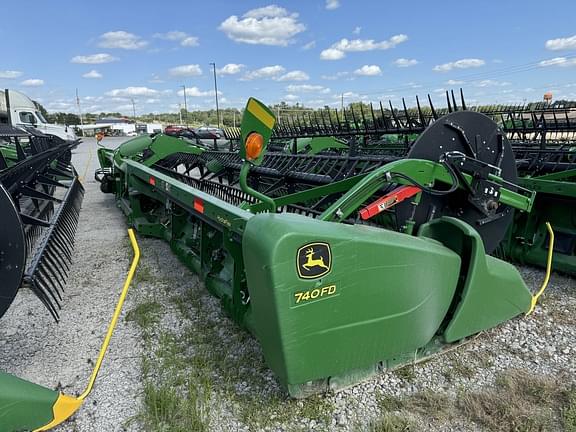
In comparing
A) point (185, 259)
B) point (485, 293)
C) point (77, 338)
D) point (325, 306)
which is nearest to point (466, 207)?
point (485, 293)

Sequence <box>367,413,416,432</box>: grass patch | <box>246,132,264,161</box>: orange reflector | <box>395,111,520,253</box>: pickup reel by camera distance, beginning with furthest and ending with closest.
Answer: <box>395,111,520,253</box>: pickup reel → <box>367,413,416,432</box>: grass patch → <box>246,132,264,161</box>: orange reflector

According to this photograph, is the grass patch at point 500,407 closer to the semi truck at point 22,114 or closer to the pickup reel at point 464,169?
the pickup reel at point 464,169

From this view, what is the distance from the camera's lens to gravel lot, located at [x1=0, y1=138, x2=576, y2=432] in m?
2.04

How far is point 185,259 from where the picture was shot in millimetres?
3836

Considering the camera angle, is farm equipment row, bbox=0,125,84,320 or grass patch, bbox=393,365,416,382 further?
grass patch, bbox=393,365,416,382

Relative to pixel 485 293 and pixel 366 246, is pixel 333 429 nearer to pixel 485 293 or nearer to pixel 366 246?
pixel 366 246

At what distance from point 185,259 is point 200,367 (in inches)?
60.3

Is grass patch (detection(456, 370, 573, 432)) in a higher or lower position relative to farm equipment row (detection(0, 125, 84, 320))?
lower

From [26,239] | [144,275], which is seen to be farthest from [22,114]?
[26,239]

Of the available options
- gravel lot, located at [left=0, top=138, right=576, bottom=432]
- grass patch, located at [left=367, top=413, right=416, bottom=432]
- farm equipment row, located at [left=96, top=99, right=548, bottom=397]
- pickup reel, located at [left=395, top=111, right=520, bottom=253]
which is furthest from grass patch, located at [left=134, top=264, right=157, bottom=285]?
grass patch, located at [left=367, top=413, right=416, bottom=432]

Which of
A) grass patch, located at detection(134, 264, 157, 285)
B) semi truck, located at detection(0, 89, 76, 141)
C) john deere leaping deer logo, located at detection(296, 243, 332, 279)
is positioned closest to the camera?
john deere leaping deer logo, located at detection(296, 243, 332, 279)

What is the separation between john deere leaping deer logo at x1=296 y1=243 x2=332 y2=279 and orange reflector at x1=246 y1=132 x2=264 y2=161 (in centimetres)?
46

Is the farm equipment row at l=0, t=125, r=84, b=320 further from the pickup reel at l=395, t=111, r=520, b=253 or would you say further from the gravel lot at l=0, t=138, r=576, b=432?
the pickup reel at l=395, t=111, r=520, b=253

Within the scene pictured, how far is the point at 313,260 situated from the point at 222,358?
1182 millimetres
